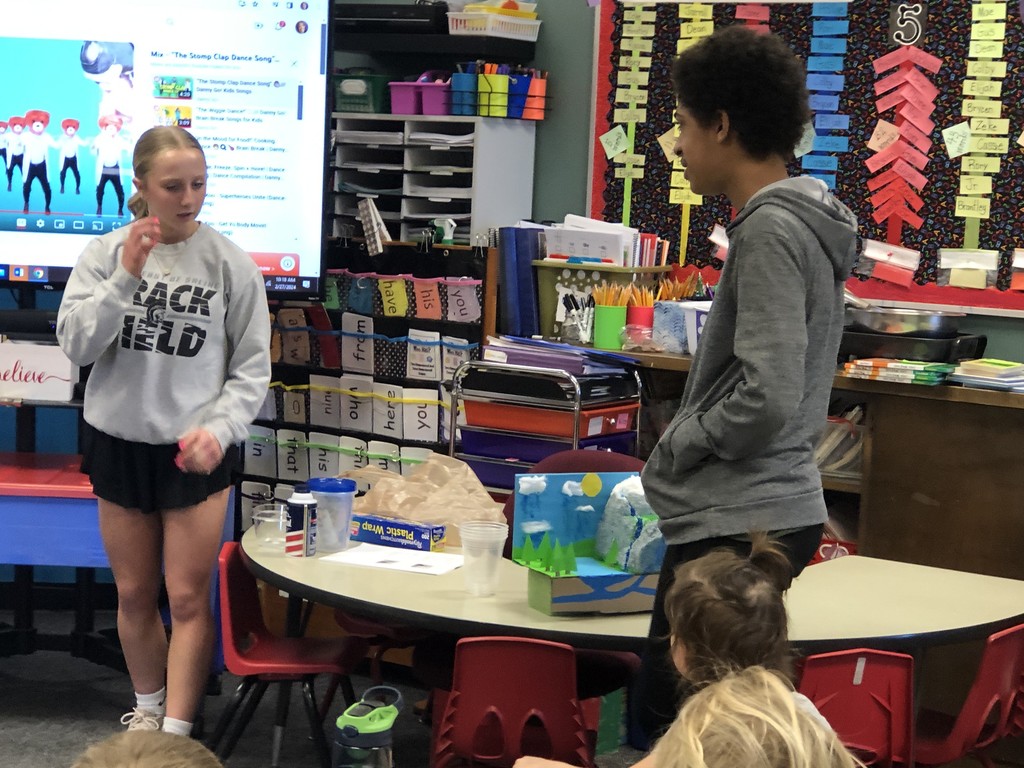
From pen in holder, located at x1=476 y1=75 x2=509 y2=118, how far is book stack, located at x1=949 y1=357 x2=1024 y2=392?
157 centimetres

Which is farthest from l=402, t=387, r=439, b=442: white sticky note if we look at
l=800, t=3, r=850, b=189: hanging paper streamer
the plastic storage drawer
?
l=800, t=3, r=850, b=189: hanging paper streamer

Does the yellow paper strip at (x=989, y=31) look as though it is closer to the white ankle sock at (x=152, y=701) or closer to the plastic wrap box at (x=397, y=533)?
the plastic wrap box at (x=397, y=533)

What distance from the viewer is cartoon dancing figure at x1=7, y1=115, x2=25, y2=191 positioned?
3400 mm

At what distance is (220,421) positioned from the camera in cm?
277

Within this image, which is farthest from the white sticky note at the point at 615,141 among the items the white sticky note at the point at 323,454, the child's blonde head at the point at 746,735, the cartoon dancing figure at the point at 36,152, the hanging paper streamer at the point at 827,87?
the child's blonde head at the point at 746,735

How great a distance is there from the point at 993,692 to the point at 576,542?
76 centimetres

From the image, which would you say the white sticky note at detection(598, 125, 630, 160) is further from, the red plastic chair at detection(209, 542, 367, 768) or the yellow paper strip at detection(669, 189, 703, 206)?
the red plastic chair at detection(209, 542, 367, 768)

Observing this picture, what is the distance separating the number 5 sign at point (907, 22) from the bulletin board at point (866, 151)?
2 centimetres

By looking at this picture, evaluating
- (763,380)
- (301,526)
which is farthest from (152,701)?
(763,380)

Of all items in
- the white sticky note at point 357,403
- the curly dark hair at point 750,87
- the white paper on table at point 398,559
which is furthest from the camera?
the white sticky note at point 357,403

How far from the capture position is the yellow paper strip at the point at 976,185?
139 inches

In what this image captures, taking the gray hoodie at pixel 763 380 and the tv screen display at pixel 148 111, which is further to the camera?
the tv screen display at pixel 148 111

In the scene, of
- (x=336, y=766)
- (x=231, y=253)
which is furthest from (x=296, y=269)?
(x=336, y=766)

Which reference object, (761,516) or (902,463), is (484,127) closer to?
(902,463)
